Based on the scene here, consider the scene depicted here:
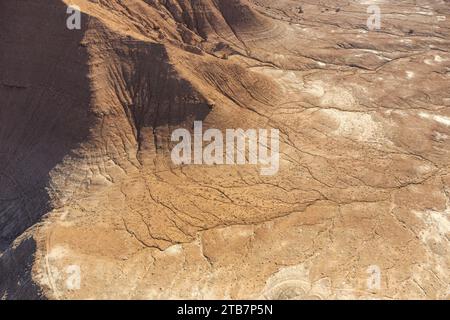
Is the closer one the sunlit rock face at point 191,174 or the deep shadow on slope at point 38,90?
the sunlit rock face at point 191,174

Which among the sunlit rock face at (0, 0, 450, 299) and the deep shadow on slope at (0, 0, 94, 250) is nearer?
the sunlit rock face at (0, 0, 450, 299)

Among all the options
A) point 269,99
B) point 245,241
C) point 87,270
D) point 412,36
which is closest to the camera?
point 87,270

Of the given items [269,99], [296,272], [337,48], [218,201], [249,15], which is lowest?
[296,272]

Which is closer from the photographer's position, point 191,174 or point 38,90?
point 191,174

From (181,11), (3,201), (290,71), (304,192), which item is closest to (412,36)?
(290,71)

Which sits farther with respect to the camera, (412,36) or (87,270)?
(412,36)

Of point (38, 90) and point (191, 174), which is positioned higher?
point (38, 90)

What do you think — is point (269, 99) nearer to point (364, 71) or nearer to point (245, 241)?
point (364, 71)

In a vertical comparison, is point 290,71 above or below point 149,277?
above
